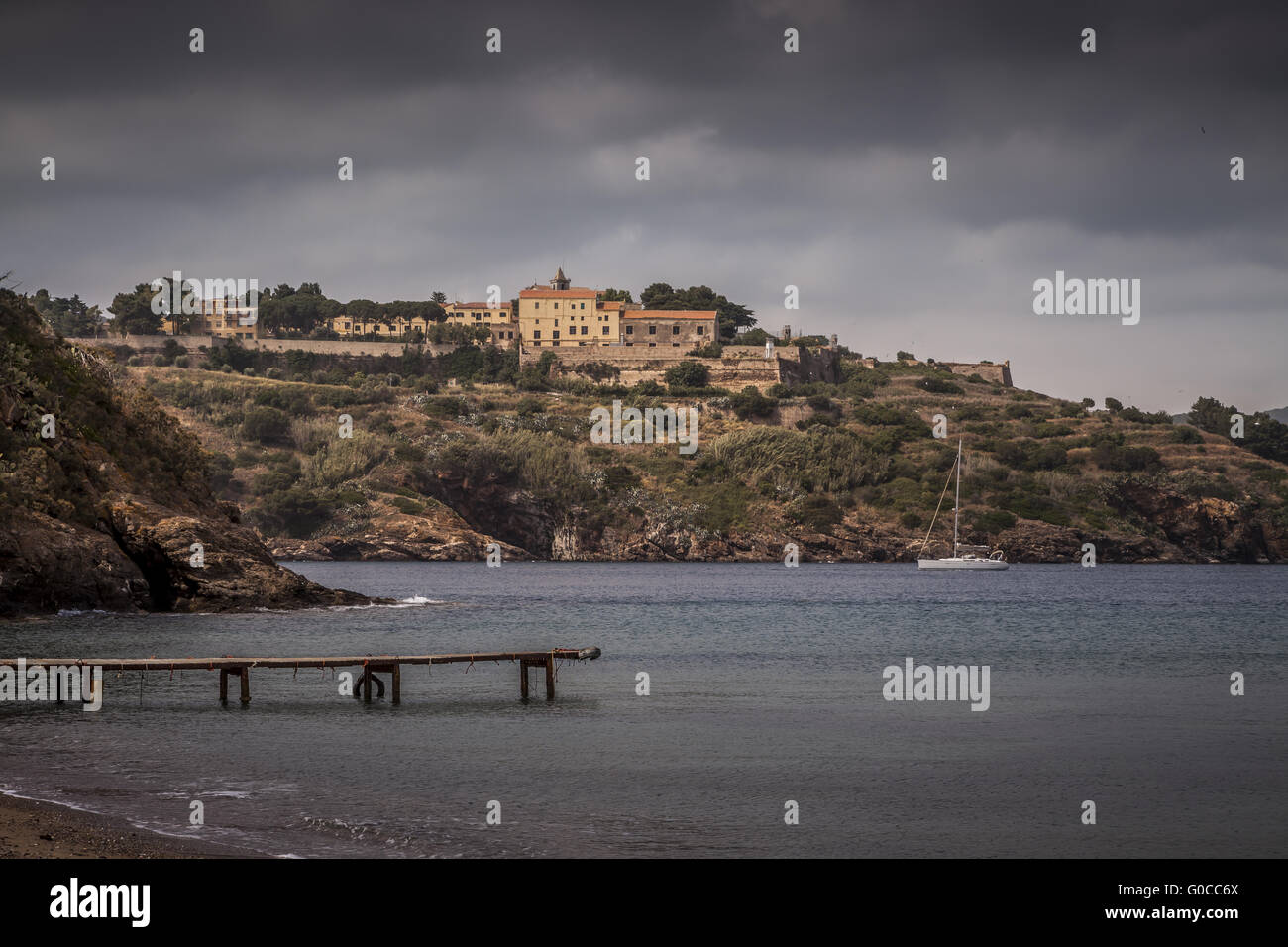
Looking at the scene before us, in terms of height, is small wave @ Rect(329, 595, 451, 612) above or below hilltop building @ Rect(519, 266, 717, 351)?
below

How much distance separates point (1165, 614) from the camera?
62719mm

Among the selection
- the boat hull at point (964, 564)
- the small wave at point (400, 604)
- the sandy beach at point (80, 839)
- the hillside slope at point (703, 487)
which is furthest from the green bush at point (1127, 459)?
the sandy beach at point (80, 839)

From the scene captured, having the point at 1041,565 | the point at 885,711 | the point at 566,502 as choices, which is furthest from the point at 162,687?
the point at 1041,565

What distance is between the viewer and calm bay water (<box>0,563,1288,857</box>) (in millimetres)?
18938

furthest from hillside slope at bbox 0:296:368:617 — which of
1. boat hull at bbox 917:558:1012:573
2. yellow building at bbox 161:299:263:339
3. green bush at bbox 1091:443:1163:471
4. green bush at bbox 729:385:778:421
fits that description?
yellow building at bbox 161:299:263:339

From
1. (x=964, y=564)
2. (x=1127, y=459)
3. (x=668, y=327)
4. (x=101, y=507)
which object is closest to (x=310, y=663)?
(x=101, y=507)

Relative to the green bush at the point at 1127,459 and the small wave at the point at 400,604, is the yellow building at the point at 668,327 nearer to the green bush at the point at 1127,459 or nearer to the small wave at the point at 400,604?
the green bush at the point at 1127,459

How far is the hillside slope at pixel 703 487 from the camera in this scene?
4771 inches

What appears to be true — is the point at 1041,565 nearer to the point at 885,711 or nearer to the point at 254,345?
the point at 885,711

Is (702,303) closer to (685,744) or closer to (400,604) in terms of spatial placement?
(400,604)

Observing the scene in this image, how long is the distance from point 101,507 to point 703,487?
81741 mm

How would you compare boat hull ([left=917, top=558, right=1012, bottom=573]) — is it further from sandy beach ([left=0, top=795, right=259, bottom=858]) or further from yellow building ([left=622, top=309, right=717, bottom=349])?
sandy beach ([left=0, top=795, right=259, bottom=858])

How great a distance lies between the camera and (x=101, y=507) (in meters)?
52.4

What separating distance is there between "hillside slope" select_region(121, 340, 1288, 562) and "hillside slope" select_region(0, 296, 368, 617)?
5556 cm
